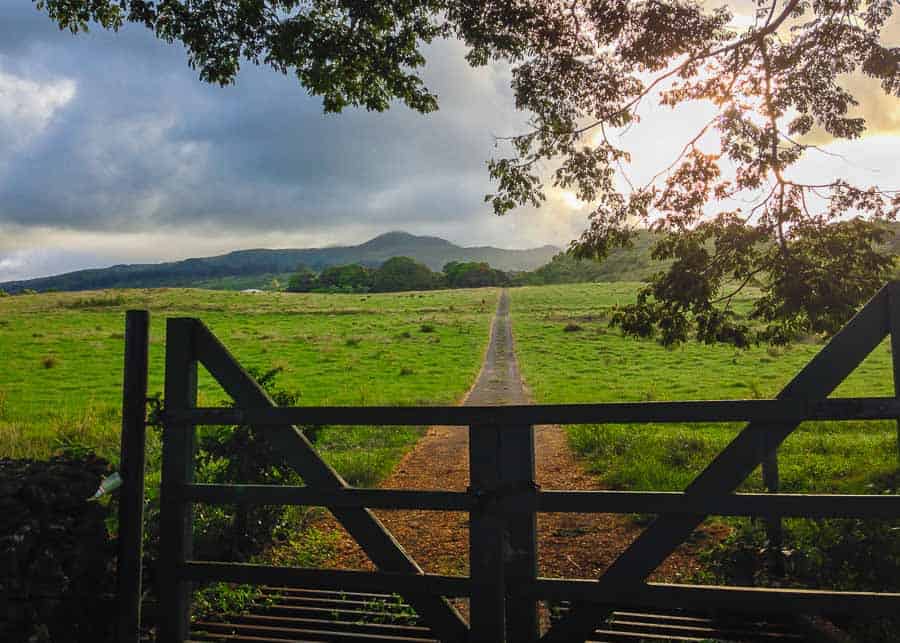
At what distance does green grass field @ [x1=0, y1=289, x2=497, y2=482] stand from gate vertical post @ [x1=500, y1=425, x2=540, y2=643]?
13.4ft

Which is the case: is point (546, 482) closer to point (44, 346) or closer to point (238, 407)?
point (238, 407)

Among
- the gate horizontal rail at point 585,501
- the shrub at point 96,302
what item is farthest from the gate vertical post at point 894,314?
the shrub at point 96,302

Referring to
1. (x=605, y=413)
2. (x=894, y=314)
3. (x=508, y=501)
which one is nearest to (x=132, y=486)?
(x=508, y=501)

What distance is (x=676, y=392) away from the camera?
2658 centimetres

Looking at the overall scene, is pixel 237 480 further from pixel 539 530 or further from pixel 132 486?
pixel 539 530

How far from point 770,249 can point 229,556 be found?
9.64m

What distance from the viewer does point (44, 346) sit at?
4034 cm

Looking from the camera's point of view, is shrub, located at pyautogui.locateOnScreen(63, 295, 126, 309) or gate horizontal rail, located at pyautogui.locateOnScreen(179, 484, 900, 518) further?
shrub, located at pyautogui.locateOnScreen(63, 295, 126, 309)

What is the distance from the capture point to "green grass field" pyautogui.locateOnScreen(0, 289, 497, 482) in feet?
50.2

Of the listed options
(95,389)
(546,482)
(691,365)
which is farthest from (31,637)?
(691,365)

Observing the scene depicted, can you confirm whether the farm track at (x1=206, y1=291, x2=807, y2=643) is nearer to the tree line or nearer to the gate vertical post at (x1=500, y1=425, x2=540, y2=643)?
the gate vertical post at (x1=500, y1=425, x2=540, y2=643)

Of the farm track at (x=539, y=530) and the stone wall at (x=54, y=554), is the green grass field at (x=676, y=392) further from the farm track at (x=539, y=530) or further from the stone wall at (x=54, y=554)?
the stone wall at (x=54, y=554)

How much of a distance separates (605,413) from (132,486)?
338 centimetres

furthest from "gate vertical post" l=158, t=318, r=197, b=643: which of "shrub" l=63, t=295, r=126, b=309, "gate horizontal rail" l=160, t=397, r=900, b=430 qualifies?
"shrub" l=63, t=295, r=126, b=309
